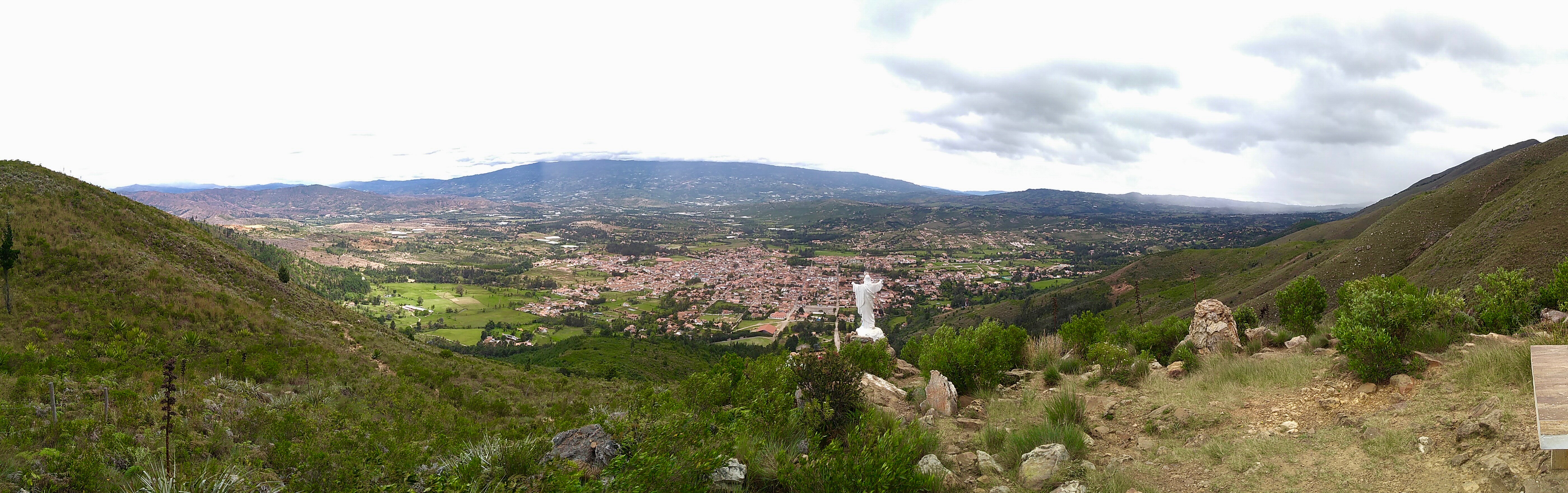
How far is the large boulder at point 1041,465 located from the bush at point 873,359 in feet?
14.2

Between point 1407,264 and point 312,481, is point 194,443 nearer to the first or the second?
point 312,481

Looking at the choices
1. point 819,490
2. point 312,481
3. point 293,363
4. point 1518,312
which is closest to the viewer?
point 819,490

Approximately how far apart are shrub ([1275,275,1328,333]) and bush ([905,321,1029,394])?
680 cm

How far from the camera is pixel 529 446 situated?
17.0 feet

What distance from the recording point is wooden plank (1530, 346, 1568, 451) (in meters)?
3.22

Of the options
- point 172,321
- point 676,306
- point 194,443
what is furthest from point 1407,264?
point 676,306

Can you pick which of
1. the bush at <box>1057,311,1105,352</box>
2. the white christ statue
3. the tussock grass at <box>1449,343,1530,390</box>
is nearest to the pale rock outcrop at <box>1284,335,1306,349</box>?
the bush at <box>1057,311,1105,352</box>

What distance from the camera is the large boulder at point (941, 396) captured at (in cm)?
769

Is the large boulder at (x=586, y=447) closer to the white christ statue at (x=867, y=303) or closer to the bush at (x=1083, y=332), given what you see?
the white christ statue at (x=867, y=303)

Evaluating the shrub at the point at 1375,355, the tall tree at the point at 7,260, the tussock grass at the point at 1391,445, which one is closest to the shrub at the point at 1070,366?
the shrub at the point at 1375,355

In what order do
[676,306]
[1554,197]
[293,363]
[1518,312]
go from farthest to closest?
1. [676,306]
2. [1554,197]
3. [293,363]
4. [1518,312]

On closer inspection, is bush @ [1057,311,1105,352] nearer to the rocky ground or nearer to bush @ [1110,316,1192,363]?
bush @ [1110,316,1192,363]

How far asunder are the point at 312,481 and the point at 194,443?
426 cm

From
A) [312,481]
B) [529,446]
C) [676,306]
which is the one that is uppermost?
[529,446]
